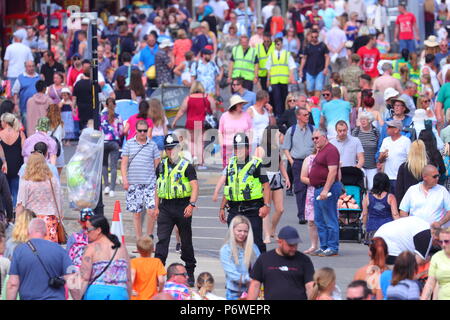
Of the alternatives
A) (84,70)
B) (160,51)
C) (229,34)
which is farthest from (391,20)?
(84,70)

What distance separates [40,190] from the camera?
17.1 metres

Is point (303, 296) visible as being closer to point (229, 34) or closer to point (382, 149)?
point (382, 149)

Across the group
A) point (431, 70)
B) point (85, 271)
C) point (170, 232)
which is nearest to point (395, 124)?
point (170, 232)

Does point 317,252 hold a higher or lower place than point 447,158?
lower

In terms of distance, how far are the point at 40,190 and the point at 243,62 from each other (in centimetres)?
1121

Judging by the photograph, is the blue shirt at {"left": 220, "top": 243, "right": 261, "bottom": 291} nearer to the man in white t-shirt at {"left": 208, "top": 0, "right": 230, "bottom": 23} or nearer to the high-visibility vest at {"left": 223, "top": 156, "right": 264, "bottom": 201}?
the high-visibility vest at {"left": 223, "top": 156, "right": 264, "bottom": 201}

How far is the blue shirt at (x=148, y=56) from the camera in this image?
30141mm

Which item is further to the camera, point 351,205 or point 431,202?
point 351,205

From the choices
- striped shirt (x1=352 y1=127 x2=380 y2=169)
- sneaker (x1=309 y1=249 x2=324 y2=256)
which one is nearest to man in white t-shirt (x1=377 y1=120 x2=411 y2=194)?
striped shirt (x1=352 y1=127 x2=380 y2=169)

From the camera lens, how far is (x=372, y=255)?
44.0ft

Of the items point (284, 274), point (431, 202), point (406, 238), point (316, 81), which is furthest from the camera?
point (316, 81)

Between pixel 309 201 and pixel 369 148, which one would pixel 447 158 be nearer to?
pixel 369 148

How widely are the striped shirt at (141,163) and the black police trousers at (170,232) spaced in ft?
4.78

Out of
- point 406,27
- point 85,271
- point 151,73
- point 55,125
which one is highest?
point 406,27
